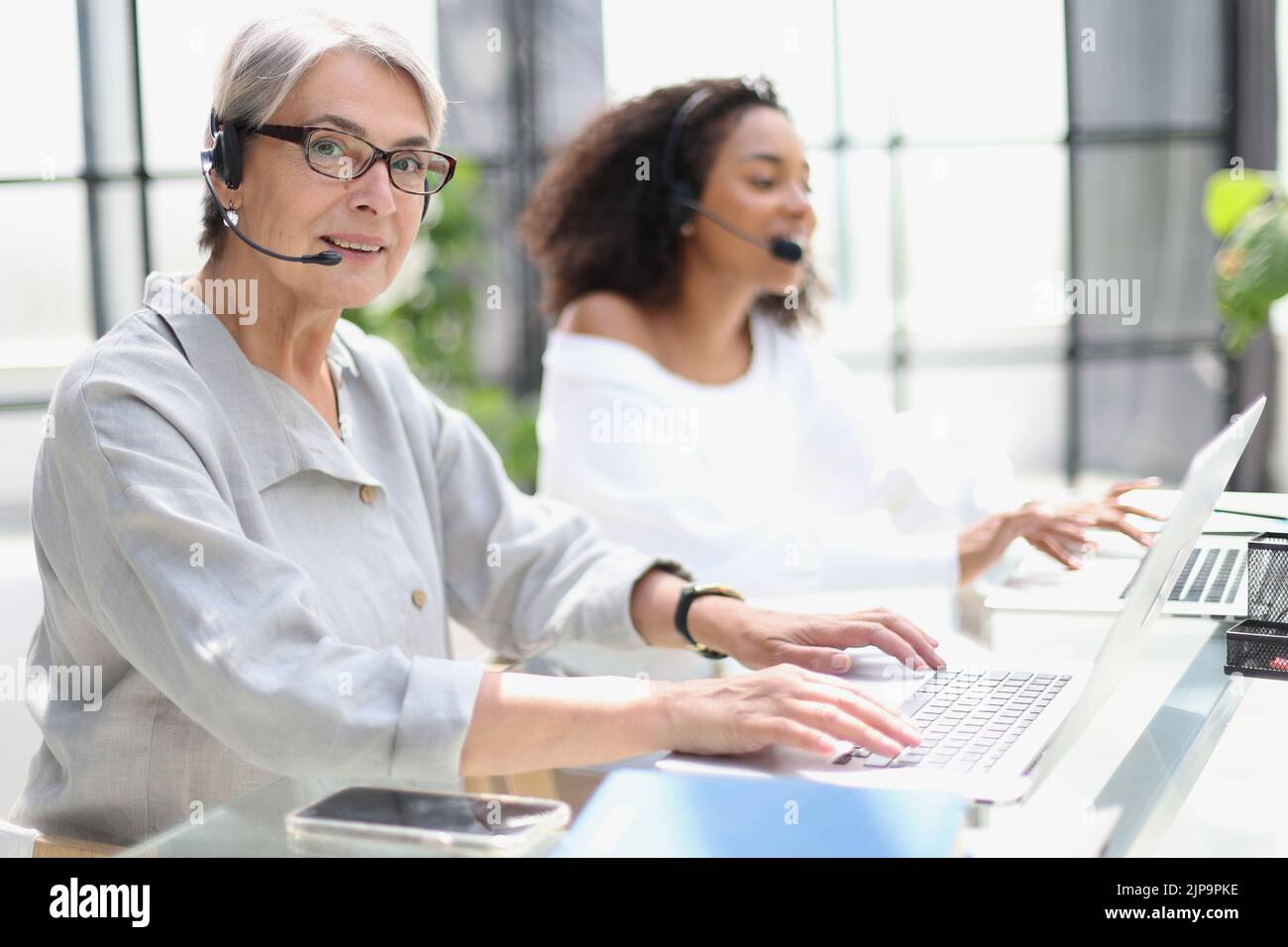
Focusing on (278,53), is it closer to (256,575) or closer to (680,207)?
(256,575)

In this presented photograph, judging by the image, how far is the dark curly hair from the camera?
2268 mm

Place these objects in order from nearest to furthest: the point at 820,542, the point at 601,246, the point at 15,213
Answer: the point at 820,542
the point at 601,246
the point at 15,213

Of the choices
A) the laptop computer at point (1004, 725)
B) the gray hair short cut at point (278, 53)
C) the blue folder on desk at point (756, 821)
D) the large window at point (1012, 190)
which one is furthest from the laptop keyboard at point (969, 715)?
the large window at point (1012, 190)

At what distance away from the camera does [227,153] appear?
120 cm

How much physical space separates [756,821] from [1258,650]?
0.72m

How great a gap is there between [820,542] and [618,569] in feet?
1.69

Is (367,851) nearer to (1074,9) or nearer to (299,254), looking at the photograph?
(299,254)

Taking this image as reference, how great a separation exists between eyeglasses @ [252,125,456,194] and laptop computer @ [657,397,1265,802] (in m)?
0.61

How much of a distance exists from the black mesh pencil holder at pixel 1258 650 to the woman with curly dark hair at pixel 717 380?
0.50 m

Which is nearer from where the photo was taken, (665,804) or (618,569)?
(665,804)

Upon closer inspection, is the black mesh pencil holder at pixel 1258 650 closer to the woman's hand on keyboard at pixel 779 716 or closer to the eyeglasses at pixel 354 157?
the woman's hand on keyboard at pixel 779 716

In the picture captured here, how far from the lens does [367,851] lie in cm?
87

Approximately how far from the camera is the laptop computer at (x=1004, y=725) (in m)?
0.90
